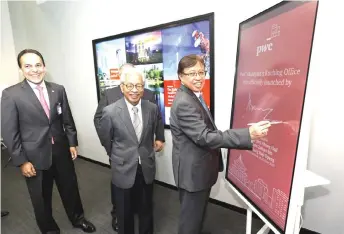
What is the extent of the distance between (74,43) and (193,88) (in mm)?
3063

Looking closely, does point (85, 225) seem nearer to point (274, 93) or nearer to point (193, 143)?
point (193, 143)

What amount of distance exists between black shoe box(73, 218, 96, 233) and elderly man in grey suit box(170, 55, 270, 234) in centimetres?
105

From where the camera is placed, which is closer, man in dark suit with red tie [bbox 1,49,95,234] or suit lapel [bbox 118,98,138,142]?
suit lapel [bbox 118,98,138,142]

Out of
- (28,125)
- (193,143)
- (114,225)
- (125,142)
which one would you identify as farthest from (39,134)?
(193,143)

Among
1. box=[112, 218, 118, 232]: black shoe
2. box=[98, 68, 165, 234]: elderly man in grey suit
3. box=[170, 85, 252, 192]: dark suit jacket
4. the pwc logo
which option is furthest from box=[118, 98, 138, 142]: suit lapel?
box=[112, 218, 118, 232]: black shoe

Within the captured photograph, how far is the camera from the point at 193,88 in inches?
60.2

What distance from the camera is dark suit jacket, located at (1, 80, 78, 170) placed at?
1.81m

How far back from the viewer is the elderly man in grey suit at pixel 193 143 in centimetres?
140

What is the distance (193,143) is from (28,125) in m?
1.34

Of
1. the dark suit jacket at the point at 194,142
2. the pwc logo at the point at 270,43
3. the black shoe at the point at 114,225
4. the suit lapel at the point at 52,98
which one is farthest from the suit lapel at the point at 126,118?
the black shoe at the point at 114,225

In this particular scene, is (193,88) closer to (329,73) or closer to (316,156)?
(329,73)

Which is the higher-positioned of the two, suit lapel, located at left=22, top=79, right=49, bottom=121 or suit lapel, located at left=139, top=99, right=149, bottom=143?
suit lapel, located at left=22, top=79, right=49, bottom=121

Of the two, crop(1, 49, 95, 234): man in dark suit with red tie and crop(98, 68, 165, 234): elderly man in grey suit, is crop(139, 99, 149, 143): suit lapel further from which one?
crop(1, 49, 95, 234): man in dark suit with red tie

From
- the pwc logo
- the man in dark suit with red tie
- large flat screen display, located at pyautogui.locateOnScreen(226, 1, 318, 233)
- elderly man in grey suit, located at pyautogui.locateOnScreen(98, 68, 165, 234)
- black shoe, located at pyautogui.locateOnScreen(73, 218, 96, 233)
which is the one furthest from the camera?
black shoe, located at pyautogui.locateOnScreen(73, 218, 96, 233)
